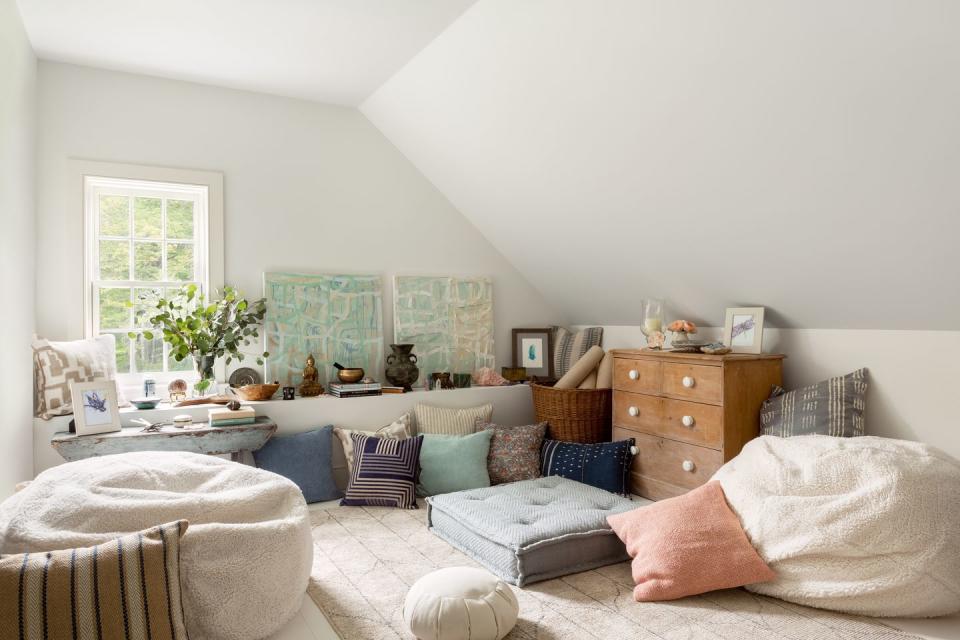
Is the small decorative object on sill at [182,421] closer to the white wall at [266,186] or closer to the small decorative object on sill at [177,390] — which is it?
the small decorative object on sill at [177,390]

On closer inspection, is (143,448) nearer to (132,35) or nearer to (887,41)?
(132,35)

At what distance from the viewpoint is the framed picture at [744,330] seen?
373cm

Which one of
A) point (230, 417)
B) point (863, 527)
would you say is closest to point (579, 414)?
point (863, 527)

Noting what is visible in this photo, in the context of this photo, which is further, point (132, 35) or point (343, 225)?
point (343, 225)

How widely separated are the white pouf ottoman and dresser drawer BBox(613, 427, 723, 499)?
1.60m

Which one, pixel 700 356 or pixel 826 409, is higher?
pixel 700 356

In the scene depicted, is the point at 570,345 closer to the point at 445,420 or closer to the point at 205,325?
the point at 445,420

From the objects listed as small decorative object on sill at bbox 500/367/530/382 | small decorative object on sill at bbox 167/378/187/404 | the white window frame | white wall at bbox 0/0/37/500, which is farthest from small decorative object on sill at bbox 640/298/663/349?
white wall at bbox 0/0/37/500

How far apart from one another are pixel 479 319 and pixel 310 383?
143 cm

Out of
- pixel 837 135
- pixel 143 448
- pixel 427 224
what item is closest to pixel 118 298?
pixel 143 448

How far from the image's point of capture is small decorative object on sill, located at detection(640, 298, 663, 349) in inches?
164

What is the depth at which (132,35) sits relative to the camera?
11.7ft

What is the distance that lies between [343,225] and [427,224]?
658 mm

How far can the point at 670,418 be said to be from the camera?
3.87 metres
